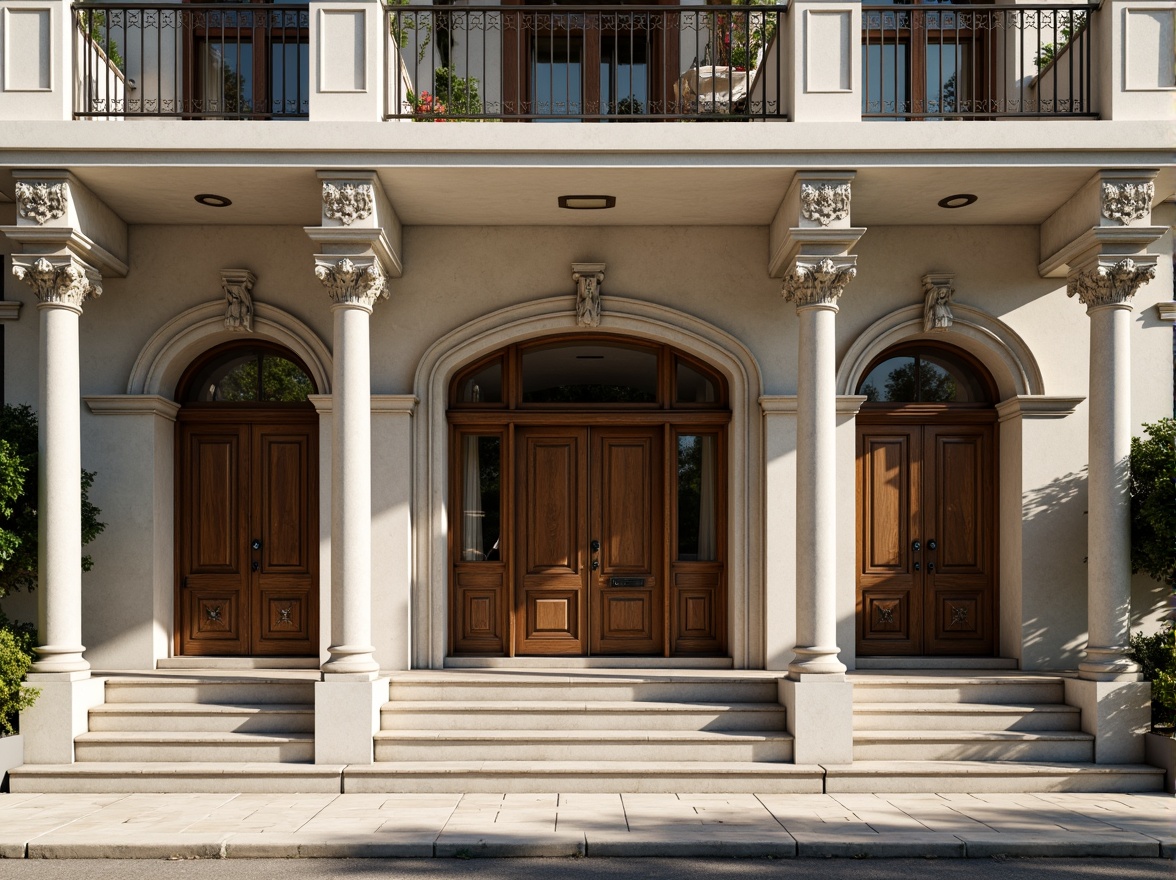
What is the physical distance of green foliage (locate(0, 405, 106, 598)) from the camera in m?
8.80

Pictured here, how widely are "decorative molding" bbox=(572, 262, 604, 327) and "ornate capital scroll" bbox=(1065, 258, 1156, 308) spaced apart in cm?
427

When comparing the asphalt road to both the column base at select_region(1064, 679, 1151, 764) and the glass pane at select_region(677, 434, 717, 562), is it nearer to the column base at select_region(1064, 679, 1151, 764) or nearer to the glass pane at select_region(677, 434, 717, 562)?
the column base at select_region(1064, 679, 1151, 764)

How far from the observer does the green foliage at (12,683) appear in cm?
856

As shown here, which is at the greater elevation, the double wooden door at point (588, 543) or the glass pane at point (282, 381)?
the glass pane at point (282, 381)

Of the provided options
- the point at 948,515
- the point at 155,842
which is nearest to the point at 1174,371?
the point at 948,515

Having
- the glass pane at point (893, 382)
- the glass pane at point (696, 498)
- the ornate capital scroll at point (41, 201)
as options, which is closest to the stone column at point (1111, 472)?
the glass pane at point (893, 382)

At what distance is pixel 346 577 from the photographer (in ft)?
29.7

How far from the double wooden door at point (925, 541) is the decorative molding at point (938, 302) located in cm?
115

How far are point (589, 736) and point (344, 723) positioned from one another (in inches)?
78.3

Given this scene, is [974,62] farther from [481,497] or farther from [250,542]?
[250,542]

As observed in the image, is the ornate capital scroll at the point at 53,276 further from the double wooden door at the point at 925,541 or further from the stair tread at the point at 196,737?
the double wooden door at the point at 925,541

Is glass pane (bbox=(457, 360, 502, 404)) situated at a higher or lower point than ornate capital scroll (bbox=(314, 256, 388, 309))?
lower

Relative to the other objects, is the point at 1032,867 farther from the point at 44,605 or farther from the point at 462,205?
the point at 44,605

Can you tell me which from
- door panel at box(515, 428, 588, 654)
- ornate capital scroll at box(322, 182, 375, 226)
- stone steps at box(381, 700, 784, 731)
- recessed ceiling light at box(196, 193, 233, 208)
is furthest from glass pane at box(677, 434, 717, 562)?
recessed ceiling light at box(196, 193, 233, 208)
